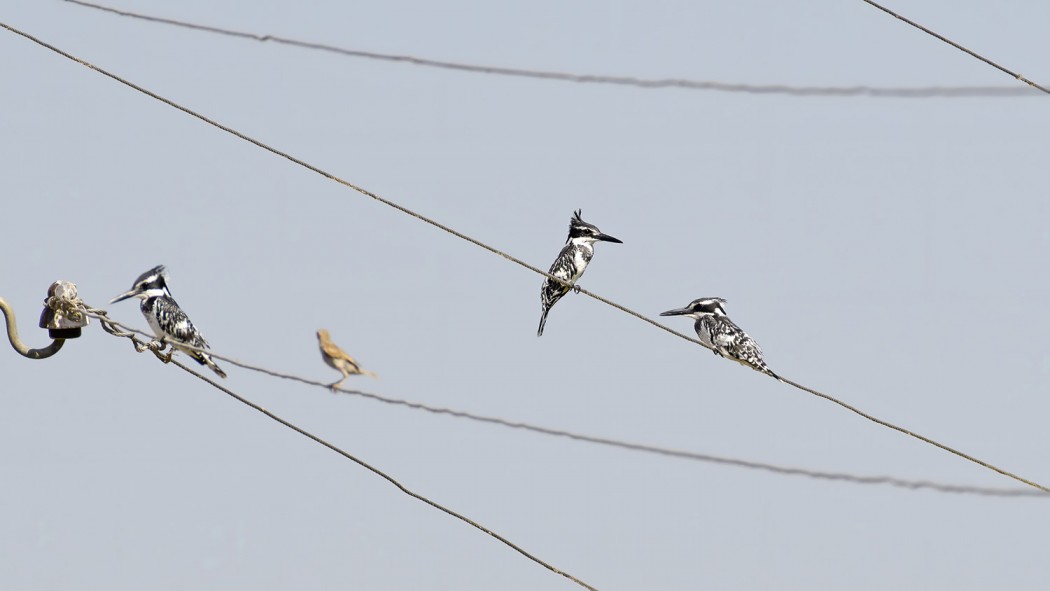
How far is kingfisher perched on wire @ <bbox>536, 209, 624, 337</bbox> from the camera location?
18078mm

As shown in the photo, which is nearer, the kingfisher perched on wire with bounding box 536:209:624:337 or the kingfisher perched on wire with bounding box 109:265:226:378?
the kingfisher perched on wire with bounding box 109:265:226:378

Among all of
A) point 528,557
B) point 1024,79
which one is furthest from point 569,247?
point 528,557

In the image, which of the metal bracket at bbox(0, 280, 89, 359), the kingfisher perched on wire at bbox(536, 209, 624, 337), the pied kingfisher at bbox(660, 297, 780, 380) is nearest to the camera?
the metal bracket at bbox(0, 280, 89, 359)

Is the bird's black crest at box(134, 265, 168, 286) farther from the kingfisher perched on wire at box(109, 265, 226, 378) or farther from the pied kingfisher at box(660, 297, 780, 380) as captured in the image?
the pied kingfisher at box(660, 297, 780, 380)

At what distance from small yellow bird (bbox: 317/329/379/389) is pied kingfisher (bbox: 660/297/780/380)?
3587 millimetres

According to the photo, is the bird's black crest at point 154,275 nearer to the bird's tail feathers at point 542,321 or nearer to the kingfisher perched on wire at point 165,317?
the kingfisher perched on wire at point 165,317

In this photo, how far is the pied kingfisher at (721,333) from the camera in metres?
16.4

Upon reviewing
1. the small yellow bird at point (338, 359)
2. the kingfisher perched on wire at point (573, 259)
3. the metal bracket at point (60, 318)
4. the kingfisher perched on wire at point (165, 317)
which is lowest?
the metal bracket at point (60, 318)

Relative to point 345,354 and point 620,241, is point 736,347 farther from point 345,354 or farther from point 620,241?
point 345,354

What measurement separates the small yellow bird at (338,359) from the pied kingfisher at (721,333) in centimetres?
359

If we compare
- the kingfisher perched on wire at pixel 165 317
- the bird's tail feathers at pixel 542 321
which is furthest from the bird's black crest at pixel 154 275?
the bird's tail feathers at pixel 542 321

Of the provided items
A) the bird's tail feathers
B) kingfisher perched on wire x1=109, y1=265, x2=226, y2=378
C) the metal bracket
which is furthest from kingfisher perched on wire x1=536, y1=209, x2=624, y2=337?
the metal bracket

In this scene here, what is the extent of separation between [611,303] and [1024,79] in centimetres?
347

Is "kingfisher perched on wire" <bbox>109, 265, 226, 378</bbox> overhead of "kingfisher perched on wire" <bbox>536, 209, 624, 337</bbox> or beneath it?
beneath
